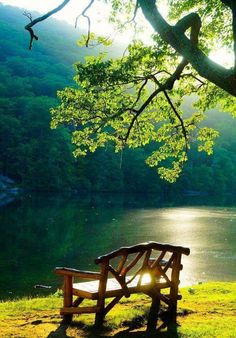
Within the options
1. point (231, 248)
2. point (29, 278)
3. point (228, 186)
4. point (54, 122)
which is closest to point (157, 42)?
point (54, 122)

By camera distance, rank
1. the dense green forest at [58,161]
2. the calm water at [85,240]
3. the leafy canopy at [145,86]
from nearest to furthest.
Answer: the leafy canopy at [145,86], the calm water at [85,240], the dense green forest at [58,161]

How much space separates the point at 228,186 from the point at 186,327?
5631 inches

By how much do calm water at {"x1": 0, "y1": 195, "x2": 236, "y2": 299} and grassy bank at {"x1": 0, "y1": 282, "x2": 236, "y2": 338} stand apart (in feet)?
36.1

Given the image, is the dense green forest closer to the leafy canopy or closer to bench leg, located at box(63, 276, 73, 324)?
the leafy canopy

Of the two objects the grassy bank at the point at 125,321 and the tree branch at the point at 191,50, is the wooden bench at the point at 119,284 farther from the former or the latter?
the tree branch at the point at 191,50

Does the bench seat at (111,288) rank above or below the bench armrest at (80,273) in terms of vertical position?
below

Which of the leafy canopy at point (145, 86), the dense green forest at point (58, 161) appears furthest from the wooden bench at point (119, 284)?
the dense green forest at point (58, 161)

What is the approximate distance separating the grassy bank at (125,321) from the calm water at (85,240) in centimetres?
1099

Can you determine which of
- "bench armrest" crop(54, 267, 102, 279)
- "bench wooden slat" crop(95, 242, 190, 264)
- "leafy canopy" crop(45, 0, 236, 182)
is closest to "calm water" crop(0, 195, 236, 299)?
"leafy canopy" crop(45, 0, 236, 182)

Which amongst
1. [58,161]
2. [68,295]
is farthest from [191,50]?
[58,161]

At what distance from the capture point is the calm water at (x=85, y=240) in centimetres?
2647

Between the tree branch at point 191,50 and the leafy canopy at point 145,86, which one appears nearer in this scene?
the tree branch at point 191,50

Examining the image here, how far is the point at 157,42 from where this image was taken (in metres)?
12.3

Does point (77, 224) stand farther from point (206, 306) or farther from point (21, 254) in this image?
point (206, 306)
